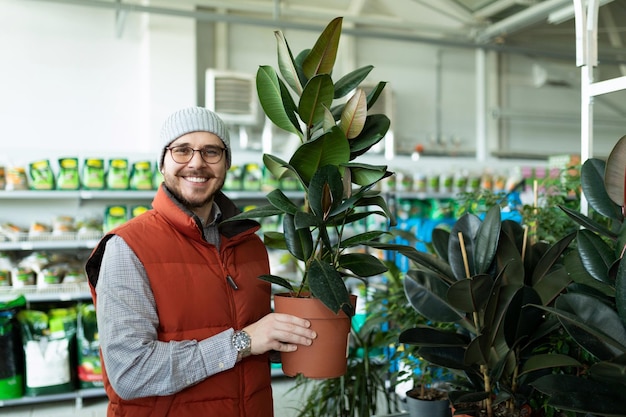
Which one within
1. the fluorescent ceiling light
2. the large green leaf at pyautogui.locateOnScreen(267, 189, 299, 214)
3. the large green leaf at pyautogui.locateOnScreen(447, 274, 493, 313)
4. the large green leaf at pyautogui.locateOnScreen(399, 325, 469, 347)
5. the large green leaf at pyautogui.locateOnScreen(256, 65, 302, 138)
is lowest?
the large green leaf at pyautogui.locateOnScreen(399, 325, 469, 347)

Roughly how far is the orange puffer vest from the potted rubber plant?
0.13m

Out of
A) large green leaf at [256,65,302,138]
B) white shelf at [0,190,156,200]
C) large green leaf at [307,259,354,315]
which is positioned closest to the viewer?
large green leaf at [307,259,354,315]

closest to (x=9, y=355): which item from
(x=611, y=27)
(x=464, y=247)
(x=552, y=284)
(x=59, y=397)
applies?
(x=59, y=397)

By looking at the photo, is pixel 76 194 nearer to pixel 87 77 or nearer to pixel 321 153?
pixel 87 77

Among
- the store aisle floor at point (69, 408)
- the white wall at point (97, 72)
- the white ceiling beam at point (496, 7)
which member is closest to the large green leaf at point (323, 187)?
the store aisle floor at point (69, 408)

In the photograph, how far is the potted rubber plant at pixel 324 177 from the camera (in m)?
1.30

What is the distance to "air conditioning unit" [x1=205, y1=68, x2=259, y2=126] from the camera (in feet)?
17.9

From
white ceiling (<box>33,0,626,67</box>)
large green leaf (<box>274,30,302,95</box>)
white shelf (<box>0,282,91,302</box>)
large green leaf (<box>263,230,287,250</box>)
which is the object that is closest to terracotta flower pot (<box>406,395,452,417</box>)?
large green leaf (<box>263,230,287,250</box>)

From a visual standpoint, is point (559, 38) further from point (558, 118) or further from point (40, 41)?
point (40, 41)

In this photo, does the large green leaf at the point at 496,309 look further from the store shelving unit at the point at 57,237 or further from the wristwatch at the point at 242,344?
the store shelving unit at the point at 57,237

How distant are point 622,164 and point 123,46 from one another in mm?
5286

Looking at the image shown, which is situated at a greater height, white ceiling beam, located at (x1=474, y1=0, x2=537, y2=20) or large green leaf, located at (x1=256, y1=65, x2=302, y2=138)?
white ceiling beam, located at (x1=474, y1=0, x2=537, y2=20)

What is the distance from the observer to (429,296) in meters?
1.50

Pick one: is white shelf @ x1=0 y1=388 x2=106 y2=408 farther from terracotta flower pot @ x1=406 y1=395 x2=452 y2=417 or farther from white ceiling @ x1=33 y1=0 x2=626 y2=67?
white ceiling @ x1=33 y1=0 x2=626 y2=67
